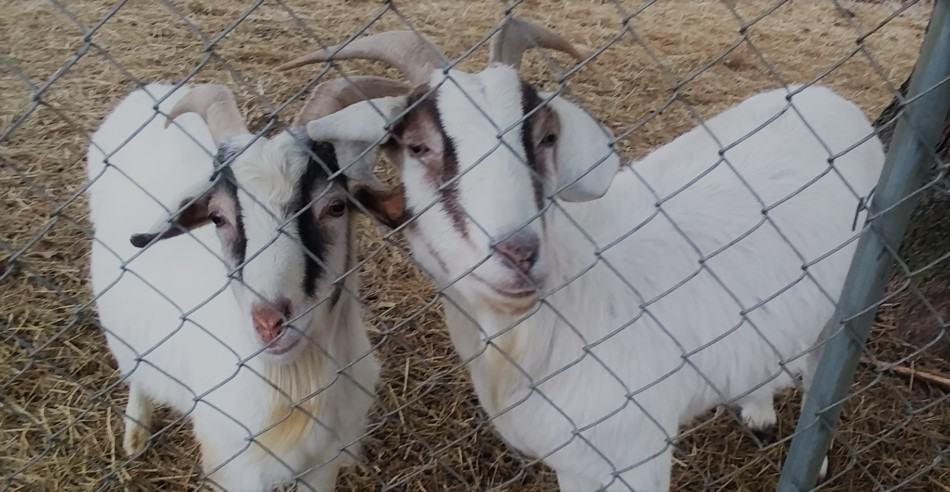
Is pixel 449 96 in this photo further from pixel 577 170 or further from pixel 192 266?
pixel 192 266

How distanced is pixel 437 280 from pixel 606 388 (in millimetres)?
459

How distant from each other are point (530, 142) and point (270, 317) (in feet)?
2.02

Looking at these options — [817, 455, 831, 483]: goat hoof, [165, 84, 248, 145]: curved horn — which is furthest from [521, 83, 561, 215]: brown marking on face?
[817, 455, 831, 483]: goat hoof

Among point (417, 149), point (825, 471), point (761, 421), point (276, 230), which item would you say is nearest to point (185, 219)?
point (276, 230)

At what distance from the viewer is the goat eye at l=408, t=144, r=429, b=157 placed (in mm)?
1795

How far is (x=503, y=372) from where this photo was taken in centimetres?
201

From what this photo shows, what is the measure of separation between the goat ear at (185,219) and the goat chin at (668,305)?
572 millimetres

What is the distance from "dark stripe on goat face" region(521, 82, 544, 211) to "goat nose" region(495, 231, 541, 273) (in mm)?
118

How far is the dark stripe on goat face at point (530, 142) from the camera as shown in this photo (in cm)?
173

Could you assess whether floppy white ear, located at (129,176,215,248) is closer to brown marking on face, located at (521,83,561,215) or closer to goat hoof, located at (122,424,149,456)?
brown marking on face, located at (521,83,561,215)

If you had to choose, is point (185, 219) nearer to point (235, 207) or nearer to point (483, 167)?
point (235, 207)

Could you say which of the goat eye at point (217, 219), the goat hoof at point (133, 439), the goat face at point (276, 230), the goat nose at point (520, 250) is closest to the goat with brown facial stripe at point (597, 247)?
the goat nose at point (520, 250)

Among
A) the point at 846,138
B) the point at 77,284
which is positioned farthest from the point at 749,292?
the point at 77,284

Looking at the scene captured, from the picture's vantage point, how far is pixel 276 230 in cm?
165
